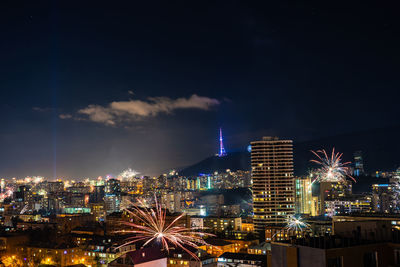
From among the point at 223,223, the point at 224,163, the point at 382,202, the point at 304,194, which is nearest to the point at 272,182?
the point at 223,223

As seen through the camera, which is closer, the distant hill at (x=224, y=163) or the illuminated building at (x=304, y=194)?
the illuminated building at (x=304, y=194)

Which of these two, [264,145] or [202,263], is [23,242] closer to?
[202,263]

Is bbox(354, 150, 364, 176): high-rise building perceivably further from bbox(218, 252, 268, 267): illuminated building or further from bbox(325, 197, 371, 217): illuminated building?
bbox(218, 252, 268, 267): illuminated building

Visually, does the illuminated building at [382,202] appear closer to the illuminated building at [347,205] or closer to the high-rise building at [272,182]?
the illuminated building at [347,205]

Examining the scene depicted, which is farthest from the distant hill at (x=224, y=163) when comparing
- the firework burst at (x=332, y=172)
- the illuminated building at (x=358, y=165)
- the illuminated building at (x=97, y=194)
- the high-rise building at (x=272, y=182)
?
the high-rise building at (x=272, y=182)

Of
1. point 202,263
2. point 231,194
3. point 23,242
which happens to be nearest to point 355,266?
point 202,263

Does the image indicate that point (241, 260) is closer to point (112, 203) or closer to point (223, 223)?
point (223, 223)

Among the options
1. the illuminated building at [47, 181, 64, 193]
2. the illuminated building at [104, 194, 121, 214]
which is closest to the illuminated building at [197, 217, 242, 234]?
the illuminated building at [104, 194, 121, 214]

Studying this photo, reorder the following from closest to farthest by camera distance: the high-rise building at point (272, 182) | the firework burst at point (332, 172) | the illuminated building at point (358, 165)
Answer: the firework burst at point (332, 172) → the high-rise building at point (272, 182) → the illuminated building at point (358, 165)
